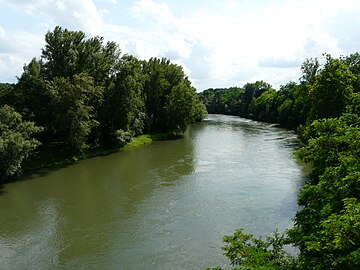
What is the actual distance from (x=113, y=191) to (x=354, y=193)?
2267cm

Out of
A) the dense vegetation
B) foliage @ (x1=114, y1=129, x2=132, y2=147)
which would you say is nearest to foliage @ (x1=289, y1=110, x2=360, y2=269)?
the dense vegetation

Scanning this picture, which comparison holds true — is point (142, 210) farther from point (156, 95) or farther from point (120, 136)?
point (156, 95)

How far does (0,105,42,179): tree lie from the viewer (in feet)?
101

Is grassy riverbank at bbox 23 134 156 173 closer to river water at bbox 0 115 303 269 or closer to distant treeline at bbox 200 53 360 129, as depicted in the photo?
river water at bbox 0 115 303 269

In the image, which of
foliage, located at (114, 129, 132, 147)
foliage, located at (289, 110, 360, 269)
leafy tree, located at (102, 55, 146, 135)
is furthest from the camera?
foliage, located at (114, 129, 132, 147)

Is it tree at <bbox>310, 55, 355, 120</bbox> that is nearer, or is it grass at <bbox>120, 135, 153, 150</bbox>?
tree at <bbox>310, 55, 355, 120</bbox>

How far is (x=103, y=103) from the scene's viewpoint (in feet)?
163

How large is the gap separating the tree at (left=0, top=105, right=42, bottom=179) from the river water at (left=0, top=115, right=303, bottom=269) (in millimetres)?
1816

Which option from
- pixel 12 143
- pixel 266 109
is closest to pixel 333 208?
pixel 12 143

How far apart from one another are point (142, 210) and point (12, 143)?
1329 centimetres

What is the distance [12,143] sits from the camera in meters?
30.9

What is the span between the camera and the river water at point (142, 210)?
1902 cm

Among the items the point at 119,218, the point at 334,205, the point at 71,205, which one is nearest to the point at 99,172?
the point at 71,205

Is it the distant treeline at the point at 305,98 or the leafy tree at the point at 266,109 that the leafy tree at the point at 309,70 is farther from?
the leafy tree at the point at 266,109
